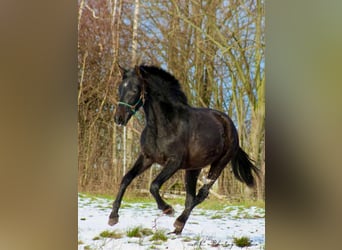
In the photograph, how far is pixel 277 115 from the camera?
232 cm

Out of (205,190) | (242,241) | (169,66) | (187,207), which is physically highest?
(169,66)

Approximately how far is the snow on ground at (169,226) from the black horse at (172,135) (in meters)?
0.05

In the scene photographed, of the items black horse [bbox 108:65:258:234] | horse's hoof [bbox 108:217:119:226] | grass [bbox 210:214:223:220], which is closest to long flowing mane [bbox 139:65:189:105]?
black horse [bbox 108:65:258:234]

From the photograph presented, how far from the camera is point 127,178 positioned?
238 centimetres

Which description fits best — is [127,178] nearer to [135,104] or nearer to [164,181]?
[164,181]

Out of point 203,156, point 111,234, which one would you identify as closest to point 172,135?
point 203,156

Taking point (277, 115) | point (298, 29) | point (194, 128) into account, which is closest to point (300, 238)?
point (277, 115)

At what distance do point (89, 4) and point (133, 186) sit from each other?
49.9 inches

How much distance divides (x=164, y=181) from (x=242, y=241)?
25.7 inches

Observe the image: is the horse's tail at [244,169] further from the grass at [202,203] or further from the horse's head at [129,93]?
the horse's head at [129,93]

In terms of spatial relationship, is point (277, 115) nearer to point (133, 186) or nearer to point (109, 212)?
point (133, 186)

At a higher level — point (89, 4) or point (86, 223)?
point (89, 4)

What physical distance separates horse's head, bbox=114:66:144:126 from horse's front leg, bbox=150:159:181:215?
0.42 metres

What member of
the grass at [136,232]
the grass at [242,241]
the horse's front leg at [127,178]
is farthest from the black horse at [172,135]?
the grass at [242,241]
